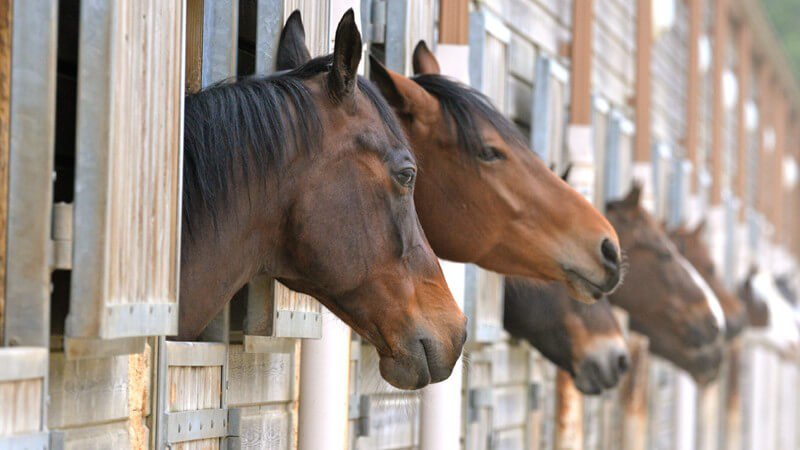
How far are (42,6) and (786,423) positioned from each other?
20861 millimetres

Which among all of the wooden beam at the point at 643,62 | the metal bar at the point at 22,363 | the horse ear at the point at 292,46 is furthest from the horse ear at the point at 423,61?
the wooden beam at the point at 643,62

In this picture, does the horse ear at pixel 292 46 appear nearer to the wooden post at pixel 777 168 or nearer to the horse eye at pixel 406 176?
the horse eye at pixel 406 176

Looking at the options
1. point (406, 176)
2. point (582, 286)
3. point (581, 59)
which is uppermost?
point (581, 59)

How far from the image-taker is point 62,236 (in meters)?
2.88

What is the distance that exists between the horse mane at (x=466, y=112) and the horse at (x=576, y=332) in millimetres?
1930

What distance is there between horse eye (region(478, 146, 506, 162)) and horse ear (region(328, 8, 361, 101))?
4.25 ft

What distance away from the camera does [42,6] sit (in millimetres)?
2779

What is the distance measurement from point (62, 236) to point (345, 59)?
3.12 ft

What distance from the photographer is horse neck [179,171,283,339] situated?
350 cm

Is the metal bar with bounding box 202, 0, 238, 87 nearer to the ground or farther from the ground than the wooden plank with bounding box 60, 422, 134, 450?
farther from the ground

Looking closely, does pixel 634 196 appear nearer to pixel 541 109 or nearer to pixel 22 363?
pixel 541 109

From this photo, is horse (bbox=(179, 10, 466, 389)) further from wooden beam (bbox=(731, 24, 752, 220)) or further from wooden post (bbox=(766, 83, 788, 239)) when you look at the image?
wooden post (bbox=(766, 83, 788, 239))

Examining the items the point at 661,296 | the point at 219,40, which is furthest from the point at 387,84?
the point at 661,296

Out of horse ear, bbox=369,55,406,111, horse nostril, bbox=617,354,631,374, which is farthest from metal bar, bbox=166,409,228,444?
horse nostril, bbox=617,354,631,374
